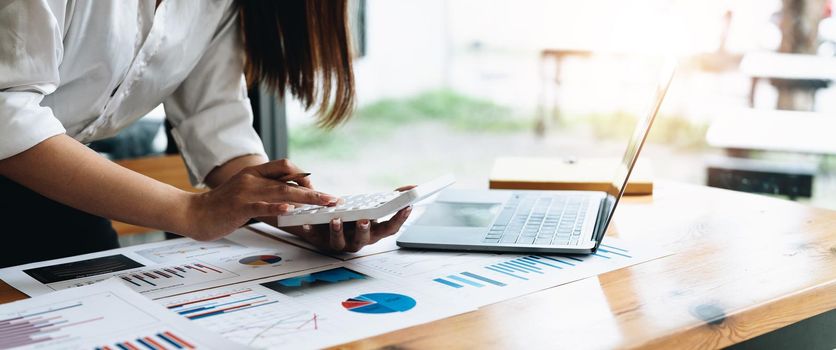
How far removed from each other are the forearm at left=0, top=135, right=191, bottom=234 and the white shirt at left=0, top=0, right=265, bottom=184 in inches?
0.9

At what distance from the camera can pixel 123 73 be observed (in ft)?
3.77

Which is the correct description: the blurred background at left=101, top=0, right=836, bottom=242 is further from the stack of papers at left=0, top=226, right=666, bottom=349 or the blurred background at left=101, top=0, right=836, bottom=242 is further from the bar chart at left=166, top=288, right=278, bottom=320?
the bar chart at left=166, top=288, right=278, bottom=320

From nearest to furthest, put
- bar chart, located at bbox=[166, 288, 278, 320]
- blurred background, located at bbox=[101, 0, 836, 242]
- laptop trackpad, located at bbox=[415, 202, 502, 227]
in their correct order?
1. bar chart, located at bbox=[166, 288, 278, 320]
2. laptop trackpad, located at bbox=[415, 202, 502, 227]
3. blurred background, located at bbox=[101, 0, 836, 242]

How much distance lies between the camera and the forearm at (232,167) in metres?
1.27

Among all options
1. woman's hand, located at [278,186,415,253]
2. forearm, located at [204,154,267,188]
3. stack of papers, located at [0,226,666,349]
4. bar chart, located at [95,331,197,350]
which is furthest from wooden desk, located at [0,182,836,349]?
forearm, located at [204,154,267,188]

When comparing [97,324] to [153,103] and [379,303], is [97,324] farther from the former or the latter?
[153,103]

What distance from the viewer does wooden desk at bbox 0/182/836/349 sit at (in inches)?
28.8

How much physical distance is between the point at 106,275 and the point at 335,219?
0.25 m

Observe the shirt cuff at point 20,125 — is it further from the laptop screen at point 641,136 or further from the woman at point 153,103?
the laptop screen at point 641,136

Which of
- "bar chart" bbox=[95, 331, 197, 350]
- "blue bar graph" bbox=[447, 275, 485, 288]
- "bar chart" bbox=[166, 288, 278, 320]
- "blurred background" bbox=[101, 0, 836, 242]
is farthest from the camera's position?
"blurred background" bbox=[101, 0, 836, 242]

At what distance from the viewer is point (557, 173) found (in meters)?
1.50

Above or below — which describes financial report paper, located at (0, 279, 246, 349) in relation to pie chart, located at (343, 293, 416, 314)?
above

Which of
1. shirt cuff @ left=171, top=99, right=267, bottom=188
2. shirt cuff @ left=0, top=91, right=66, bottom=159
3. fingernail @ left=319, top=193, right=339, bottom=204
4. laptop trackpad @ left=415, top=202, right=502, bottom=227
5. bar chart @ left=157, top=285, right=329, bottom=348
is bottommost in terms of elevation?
bar chart @ left=157, top=285, right=329, bottom=348

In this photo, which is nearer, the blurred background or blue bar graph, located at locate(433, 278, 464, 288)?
blue bar graph, located at locate(433, 278, 464, 288)
